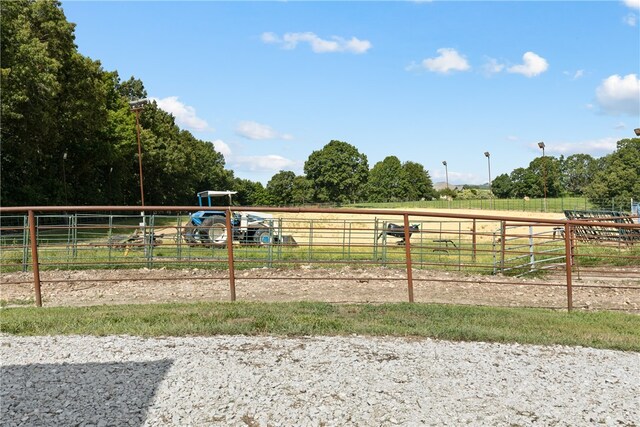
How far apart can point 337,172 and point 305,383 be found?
106 metres

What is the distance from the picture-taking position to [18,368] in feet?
14.4

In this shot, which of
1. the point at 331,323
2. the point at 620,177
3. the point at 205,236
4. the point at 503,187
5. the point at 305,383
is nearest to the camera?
the point at 305,383

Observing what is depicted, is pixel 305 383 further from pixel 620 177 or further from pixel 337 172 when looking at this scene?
pixel 337 172

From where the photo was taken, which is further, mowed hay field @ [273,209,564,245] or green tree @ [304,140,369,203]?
green tree @ [304,140,369,203]

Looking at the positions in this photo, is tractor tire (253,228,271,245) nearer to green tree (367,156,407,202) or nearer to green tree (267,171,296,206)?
green tree (367,156,407,202)

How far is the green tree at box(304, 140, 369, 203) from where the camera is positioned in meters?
109

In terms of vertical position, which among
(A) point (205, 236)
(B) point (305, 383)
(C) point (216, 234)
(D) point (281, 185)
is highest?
(D) point (281, 185)

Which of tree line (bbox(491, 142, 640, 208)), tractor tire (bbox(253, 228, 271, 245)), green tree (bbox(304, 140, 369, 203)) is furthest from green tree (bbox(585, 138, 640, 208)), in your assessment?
tractor tire (bbox(253, 228, 271, 245))

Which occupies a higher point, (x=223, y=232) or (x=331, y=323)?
(x=223, y=232)

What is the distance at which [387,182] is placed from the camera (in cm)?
13350

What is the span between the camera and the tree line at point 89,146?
2883cm

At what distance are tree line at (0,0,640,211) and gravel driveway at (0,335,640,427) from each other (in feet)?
85.9

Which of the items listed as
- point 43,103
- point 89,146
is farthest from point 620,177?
point 43,103

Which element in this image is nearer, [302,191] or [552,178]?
[302,191]
